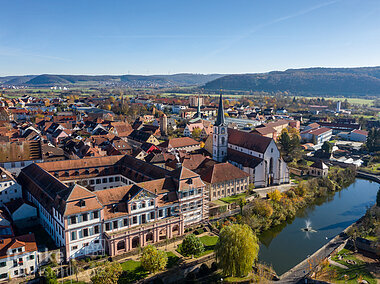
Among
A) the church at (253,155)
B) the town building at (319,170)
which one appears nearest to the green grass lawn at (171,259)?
the church at (253,155)

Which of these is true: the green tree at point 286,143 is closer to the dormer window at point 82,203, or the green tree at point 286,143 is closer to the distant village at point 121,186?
the distant village at point 121,186

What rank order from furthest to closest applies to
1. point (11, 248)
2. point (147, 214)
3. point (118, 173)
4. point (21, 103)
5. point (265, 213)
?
point (21, 103), point (118, 173), point (265, 213), point (147, 214), point (11, 248)

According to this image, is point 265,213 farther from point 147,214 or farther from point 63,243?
point 63,243

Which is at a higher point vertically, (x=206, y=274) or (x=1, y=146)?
(x=1, y=146)

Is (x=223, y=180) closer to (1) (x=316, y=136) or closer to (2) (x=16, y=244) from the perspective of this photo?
(2) (x=16, y=244)

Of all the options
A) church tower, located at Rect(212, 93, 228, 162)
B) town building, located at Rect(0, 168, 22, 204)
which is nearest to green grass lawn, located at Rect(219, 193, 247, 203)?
church tower, located at Rect(212, 93, 228, 162)

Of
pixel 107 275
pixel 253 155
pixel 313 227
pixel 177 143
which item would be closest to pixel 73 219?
pixel 107 275

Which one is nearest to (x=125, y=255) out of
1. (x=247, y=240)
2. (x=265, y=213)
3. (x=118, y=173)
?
(x=247, y=240)

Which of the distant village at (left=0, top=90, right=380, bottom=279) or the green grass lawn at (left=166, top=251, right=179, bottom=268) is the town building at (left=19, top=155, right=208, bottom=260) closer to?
the distant village at (left=0, top=90, right=380, bottom=279)
